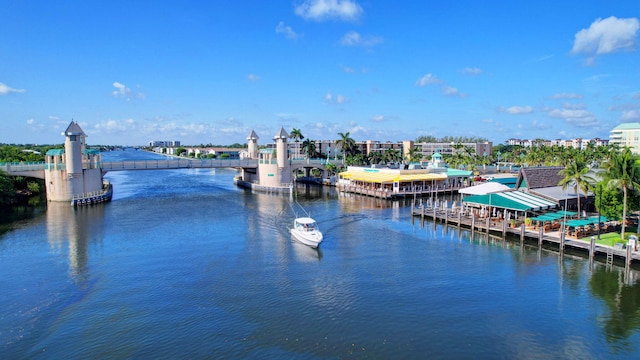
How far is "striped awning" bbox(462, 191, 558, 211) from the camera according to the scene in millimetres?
44800

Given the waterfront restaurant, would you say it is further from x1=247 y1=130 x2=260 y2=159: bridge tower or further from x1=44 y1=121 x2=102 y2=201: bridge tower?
x1=44 y1=121 x2=102 y2=201: bridge tower

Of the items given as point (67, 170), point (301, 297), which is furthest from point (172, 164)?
point (301, 297)

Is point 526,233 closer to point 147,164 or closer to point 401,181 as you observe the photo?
point 401,181

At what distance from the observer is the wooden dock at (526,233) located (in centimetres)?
3353

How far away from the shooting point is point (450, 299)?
1049 inches

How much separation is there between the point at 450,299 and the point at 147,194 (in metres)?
65.9

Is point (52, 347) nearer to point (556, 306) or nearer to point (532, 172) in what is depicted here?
point (556, 306)

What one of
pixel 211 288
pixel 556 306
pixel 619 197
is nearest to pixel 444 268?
pixel 556 306

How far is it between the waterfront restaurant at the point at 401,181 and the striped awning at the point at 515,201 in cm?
2366

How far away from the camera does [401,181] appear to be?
7438 centimetres

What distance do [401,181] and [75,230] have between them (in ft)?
162

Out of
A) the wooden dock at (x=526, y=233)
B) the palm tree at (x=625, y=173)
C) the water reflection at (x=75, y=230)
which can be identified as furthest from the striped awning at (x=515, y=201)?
the water reflection at (x=75, y=230)

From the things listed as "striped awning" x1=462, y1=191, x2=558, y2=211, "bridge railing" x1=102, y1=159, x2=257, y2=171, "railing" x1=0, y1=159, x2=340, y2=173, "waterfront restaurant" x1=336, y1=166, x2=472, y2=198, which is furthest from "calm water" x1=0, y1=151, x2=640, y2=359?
"bridge railing" x1=102, y1=159, x2=257, y2=171

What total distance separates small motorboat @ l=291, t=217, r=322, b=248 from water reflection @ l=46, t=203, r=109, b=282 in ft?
58.0
